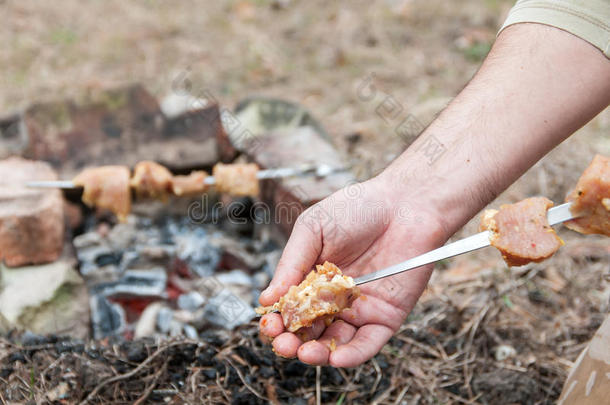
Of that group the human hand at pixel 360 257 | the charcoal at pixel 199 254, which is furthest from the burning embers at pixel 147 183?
the human hand at pixel 360 257

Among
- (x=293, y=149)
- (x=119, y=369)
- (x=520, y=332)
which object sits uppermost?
(x=293, y=149)

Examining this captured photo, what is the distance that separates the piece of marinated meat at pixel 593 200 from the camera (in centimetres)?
158

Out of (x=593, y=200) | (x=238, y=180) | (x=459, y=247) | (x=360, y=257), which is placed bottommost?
(x=238, y=180)

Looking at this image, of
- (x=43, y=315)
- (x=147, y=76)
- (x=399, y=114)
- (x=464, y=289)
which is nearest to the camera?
(x=43, y=315)

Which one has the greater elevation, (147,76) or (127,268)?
(147,76)

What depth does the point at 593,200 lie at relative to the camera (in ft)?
5.19

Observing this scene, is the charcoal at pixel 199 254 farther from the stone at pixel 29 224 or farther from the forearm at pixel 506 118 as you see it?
the forearm at pixel 506 118

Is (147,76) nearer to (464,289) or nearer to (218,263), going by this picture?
(218,263)

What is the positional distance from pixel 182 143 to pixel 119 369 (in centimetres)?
170

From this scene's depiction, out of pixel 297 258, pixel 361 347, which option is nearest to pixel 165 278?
pixel 297 258

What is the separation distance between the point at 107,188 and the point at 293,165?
1135mm

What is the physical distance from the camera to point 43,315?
7.95ft

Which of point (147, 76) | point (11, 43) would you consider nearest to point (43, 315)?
point (147, 76)

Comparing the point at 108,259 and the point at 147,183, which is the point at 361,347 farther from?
the point at 108,259
